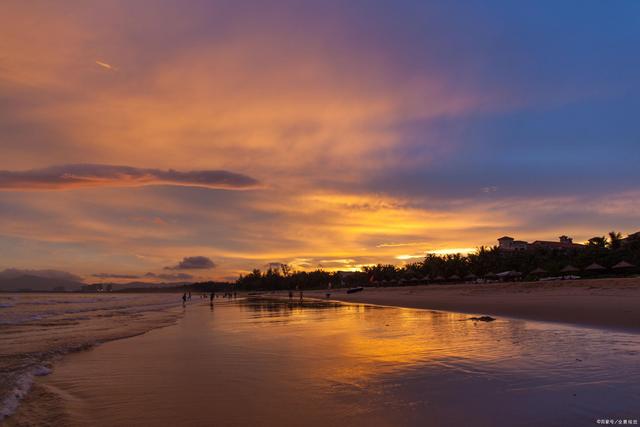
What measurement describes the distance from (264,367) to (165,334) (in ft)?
37.2

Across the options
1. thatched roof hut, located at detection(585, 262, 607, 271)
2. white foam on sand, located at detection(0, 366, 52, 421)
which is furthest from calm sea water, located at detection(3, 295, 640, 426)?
thatched roof hut, located at detection(585, 262, 607, 271)

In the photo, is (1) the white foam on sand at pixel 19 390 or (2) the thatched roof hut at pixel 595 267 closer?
(1) the white foam on sand at pixel 19 390

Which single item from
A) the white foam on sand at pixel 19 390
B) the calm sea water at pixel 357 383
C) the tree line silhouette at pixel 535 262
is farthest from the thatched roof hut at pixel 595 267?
the white foam on sand at pixel 19 390

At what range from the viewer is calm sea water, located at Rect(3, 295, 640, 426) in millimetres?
6684

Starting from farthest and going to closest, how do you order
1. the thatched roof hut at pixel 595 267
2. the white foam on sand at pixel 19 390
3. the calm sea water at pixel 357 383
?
the thatched roof hut at pixel 595 267, the white foam on sand at pixel 19 390, the calm sea water at pixel 357 383

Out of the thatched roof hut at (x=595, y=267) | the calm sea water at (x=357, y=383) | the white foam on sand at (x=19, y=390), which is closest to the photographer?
the calm sea water at (x=357, y=383)

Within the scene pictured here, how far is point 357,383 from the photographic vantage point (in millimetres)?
8742

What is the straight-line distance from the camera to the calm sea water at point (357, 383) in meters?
6.68

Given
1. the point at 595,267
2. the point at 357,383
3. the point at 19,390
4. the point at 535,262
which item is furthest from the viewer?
the point at 535,262

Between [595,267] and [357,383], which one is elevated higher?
[595,267]

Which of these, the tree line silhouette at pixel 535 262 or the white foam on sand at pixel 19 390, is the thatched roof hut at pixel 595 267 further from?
the white foam on sand at pixel 19 390

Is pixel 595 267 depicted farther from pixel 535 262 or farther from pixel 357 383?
pixel 357 383

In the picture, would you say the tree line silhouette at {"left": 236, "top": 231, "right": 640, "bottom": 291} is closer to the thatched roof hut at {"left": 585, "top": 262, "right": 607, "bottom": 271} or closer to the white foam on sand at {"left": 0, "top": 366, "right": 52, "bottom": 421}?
the thatched roof hut at {"left": 585, "top": 262, "right": 607, "bottom": 271}

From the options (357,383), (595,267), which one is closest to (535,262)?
(595,267)
